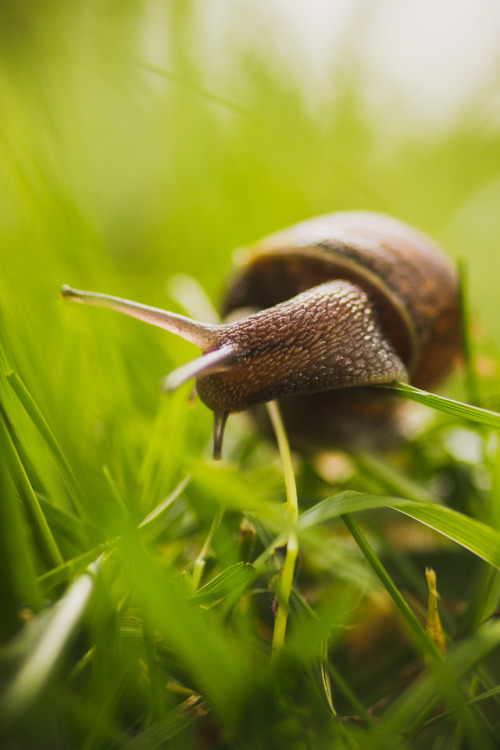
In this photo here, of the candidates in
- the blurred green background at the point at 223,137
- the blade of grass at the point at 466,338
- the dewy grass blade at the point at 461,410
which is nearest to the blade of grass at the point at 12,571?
the dewy grass blade at the point at 461,410

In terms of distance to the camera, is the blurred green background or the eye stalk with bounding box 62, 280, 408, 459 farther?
the blurred green background

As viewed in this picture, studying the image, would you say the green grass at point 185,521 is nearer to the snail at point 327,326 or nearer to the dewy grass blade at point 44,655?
the dewy grass blade at point 44,655

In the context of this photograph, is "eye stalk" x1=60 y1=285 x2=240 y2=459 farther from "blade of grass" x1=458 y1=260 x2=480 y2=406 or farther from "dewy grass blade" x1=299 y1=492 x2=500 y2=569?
"blade of grass" x1=458 y1=260 x2=480 y2=406

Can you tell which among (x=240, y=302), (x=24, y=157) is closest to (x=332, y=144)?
(x=240, y=302)

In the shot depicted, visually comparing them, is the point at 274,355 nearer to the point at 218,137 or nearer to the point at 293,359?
the point at 293,359

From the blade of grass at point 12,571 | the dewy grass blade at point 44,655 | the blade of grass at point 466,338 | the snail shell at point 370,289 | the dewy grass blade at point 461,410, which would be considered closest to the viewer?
the dewy grass blade at point 44,655

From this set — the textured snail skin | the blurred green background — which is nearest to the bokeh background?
the blurred green background
